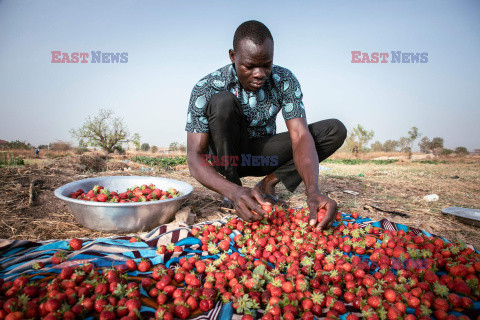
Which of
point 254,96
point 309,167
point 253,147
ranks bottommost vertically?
point 309,167

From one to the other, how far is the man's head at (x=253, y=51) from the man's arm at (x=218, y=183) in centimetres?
82

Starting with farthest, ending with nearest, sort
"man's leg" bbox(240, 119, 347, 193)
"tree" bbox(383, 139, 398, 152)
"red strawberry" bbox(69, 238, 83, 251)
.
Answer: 1. "tree" bbox(383, 139, 398, 152)
2. "man's leg" bbox(240, 119, 347, 193)
3. "red strawberry" bbox(69, 238, 83, 251)

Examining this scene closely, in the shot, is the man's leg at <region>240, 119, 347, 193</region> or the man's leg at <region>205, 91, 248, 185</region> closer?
the man's leg at <region>205, 91, 248, 185</region>

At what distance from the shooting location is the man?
2273mm

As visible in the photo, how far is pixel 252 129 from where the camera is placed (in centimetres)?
325

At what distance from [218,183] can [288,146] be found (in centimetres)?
125

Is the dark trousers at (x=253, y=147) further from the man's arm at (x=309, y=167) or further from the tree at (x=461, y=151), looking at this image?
the tree at (x=461, y=151)

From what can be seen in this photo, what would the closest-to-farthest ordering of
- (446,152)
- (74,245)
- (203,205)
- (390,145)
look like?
(74,245)
(203,205)
(446,152)
(390,145)

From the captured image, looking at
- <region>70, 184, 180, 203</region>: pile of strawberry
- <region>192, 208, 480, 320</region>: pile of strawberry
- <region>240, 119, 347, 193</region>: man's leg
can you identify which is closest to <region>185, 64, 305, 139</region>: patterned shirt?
<region>240, 119, 347, 193</region>: man's leg

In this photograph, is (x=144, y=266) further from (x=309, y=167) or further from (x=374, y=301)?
(x=309, y=167)

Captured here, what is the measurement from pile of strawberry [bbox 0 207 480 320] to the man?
14.5 inches

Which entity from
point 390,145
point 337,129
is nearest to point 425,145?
point 390,145

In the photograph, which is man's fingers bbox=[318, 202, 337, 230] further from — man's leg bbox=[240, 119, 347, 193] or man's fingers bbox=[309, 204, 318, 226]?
A: man's leg bbox=[240, 119, 347, 193]

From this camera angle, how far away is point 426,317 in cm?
120
